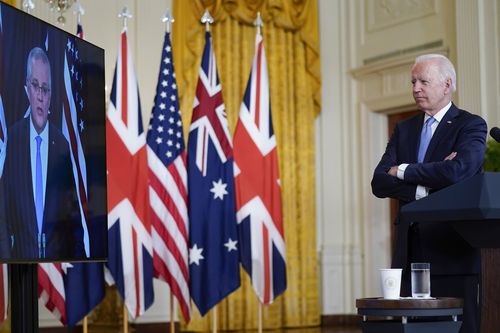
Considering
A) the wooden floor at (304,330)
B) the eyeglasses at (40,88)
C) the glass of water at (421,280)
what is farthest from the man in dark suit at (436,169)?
the wooden floor at (304,330)

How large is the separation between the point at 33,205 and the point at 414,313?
1.77m

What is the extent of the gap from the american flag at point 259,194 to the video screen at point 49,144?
277cm

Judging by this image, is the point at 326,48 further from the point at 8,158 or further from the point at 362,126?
the point at 8,158

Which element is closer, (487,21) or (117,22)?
(487,21)

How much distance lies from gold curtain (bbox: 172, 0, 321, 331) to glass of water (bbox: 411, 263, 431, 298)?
6.23 metres

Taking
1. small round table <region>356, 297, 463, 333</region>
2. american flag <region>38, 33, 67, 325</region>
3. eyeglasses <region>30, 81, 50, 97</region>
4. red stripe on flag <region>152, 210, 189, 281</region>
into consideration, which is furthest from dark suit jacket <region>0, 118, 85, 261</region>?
red stripe on flag <region>152, 210, 189, 281</region>

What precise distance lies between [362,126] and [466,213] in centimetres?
697

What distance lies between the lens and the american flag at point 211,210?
7383 mm

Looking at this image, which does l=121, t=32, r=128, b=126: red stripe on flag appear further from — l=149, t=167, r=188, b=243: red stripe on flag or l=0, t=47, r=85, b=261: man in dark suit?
l=0, t=47, r=85, b=261: man in dark suit

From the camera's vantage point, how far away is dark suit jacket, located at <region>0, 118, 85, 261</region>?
3.92 meters

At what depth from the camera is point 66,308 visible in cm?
683

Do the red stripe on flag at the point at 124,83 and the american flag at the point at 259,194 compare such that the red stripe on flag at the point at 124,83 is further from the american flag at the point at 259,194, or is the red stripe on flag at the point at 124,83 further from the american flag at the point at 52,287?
the american flag at the point at 52,287

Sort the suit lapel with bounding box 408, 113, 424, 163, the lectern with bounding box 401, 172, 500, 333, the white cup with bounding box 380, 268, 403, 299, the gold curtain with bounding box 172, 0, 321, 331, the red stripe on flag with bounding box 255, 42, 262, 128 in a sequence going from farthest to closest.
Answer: the gold curtain with bounding box 172, 0, 321, 331
the red stripe on flag with bounding box 255, 42, 262, 128
the suit lapel with bounding box 408, 113, 424, 163
the white cup with bounding box 380, 268, 403, 299
the lectern with bounding box 401, 172, 500, 333

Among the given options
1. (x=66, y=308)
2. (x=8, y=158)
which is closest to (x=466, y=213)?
(x=8, y=158)
